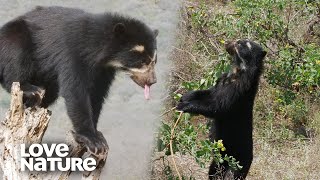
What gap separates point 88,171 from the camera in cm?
404

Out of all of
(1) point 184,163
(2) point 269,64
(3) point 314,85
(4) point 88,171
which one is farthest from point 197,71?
(4) point 88,171

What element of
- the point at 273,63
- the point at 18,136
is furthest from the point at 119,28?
the point at 273,63

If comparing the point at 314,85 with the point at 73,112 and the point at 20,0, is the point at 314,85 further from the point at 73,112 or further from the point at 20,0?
the point at 73,112

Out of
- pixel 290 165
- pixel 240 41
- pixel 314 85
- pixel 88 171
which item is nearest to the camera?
pixel 88 171

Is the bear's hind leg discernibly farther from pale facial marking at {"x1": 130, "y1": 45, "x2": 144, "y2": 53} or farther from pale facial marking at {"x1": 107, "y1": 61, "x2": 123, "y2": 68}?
pale facial marking at {"x1": 130, "y1": 45, "x2": 144, "y2": 53}

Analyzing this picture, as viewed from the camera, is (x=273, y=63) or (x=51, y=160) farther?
(x=273, y=63)

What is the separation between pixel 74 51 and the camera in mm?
4527

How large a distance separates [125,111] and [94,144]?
1.90 m

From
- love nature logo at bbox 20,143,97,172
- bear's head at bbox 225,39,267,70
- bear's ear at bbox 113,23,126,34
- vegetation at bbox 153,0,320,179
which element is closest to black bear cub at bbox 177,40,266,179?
bear's head at bbox 225,39,267,70

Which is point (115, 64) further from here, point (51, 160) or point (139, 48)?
point (51, 160)

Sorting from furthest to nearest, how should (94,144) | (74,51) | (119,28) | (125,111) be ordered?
(125,111)
(74,51)
(119,28)
(94,144)

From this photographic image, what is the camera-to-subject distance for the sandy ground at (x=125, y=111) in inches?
238

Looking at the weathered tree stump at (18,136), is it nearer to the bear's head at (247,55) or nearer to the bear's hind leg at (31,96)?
the bear's hind leg at (31,96)

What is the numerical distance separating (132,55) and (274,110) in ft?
13.1
